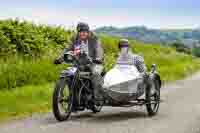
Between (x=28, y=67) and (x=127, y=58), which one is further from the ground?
(x=127, y=58)

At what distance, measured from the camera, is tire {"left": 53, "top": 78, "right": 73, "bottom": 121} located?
37.6 ft

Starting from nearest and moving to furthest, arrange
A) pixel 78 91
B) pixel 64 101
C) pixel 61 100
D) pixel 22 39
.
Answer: pixel 61 100 < pixel 64 101 < pixel 78 91 < pixel 22 39

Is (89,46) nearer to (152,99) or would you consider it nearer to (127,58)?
(127,58)

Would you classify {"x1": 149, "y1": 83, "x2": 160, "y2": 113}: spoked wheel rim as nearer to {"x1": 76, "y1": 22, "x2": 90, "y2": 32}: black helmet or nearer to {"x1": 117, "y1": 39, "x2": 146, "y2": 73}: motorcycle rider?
{"x1": 117, "y1": 39, "x2": 146, "y2": 73}: motorcycle rider

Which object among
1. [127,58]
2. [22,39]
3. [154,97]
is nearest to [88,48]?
[127,58]

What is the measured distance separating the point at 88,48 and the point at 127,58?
0.91m

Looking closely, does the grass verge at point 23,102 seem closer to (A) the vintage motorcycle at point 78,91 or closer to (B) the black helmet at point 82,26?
(A) the vintage motorcycle at point 78,91

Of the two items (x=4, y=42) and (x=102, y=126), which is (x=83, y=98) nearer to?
(x=102, y=126)

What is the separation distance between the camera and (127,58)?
1313 cm

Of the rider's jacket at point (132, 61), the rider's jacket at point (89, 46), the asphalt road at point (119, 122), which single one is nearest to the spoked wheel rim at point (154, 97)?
the asphalt road at point (119, 122)

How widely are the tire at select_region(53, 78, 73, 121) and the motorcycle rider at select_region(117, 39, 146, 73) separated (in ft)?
5.29

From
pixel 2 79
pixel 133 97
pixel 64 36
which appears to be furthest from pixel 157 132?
pixel 64 36

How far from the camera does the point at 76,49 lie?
1249 cm

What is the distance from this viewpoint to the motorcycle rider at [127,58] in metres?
13.0
